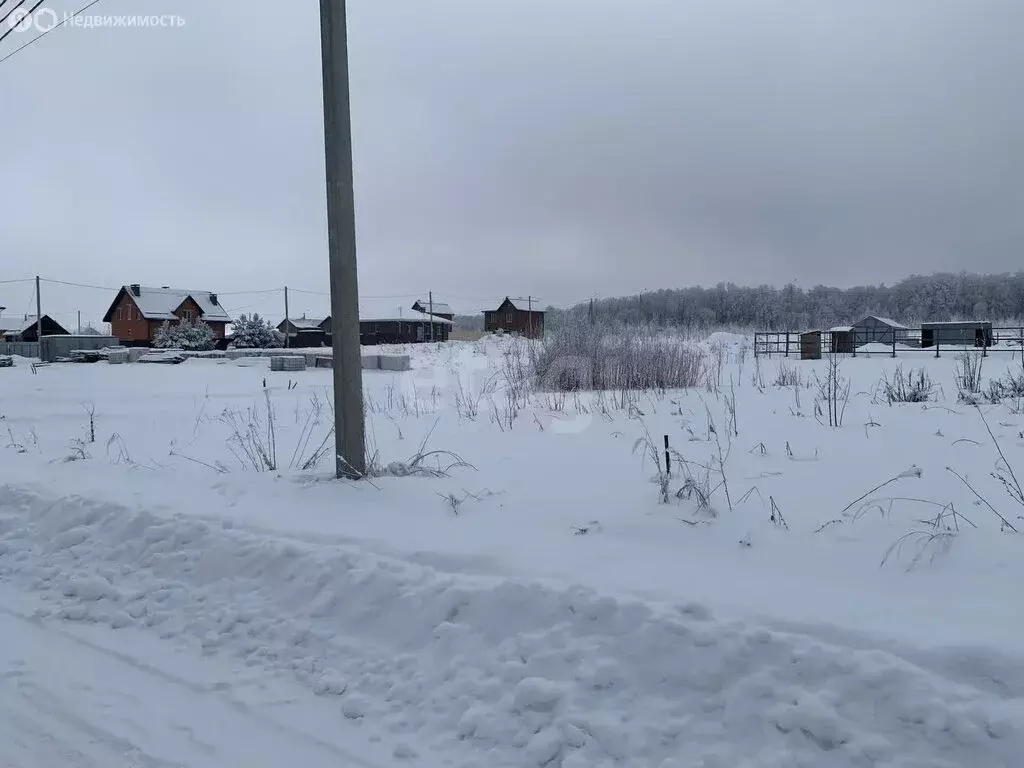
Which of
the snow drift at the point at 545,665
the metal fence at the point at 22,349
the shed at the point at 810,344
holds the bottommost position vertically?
the snow drift at the point at 545,665

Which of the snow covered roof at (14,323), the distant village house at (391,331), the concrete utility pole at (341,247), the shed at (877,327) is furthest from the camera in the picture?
the snow covered roof at (14,323)

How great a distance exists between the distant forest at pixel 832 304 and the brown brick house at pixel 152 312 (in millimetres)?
33737

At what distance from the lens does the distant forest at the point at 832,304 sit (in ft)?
223

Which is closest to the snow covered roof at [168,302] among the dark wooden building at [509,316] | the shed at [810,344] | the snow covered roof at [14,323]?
the snow covered roof at [14,323]

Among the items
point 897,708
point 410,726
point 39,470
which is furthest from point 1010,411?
point 39,470

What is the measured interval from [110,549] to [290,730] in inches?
97.9

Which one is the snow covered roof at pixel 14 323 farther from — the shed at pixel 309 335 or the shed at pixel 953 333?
the shed at pixel 953 333

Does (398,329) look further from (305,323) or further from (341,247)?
(341,247)

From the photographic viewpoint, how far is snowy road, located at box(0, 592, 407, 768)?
255 centimetres

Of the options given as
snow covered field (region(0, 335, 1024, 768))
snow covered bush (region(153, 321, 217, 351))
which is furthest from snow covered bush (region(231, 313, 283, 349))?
snow covered field (region(0, 335, 1024, 768))

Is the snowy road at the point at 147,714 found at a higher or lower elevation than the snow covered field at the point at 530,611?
lower

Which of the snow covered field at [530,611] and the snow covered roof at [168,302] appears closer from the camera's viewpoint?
the snow covered field at [530,611]

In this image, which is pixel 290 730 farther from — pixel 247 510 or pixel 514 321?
pixel 514 321

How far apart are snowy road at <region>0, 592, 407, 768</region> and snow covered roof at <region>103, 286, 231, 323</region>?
65917 mm
